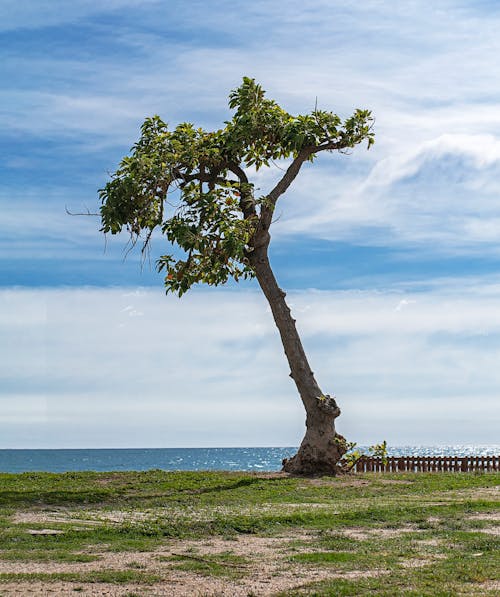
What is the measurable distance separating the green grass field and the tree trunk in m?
3.15

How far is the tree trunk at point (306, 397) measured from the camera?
2100 centimetres

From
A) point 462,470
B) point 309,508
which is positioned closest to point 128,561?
point 309,508

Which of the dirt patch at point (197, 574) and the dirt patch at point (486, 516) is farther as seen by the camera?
the dirt patch at point (486, 516)

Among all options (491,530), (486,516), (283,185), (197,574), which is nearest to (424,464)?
(283,185)

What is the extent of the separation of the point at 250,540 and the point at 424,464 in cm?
1687

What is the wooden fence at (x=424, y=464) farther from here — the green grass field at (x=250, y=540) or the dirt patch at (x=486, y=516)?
the dirt patch at (x=486, y=516)

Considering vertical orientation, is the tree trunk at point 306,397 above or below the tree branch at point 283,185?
below

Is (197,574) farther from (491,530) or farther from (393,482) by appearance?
(393,482)

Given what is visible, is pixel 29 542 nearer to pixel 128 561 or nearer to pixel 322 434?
pixel 128 561

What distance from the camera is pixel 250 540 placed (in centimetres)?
1085

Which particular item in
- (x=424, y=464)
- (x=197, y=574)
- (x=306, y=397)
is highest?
(x=306, y=397)

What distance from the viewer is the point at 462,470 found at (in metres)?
26.9

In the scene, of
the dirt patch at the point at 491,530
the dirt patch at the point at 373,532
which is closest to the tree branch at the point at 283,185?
the dirt patch at the point at 373,532

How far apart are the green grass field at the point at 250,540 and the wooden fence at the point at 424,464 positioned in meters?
7.90
